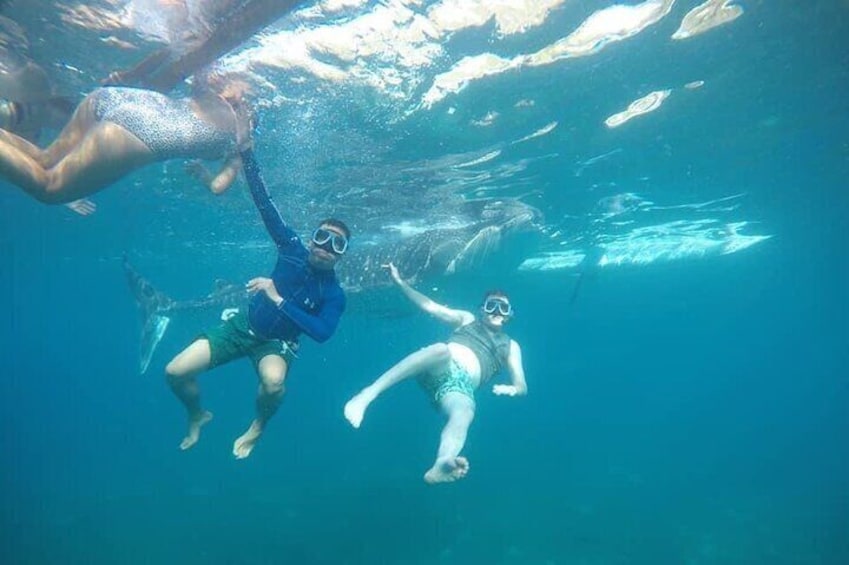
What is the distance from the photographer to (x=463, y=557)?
14.3 meters

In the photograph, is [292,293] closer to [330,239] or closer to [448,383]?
[330,239]

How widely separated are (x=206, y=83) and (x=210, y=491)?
62.4 feet

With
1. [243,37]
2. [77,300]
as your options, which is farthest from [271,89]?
[77,300]

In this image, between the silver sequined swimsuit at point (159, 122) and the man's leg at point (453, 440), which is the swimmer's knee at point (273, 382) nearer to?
the man's leg at point (453, 440)

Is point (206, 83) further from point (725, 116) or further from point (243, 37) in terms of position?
point (725, 116)

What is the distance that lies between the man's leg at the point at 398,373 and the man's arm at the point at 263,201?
2.21m

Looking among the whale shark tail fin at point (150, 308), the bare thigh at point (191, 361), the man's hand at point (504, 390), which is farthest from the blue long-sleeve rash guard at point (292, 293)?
the whale shark tail fin at point (150, 308)

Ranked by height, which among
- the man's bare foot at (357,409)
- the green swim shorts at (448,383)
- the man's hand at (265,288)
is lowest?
the green swim shorts at (448,383)

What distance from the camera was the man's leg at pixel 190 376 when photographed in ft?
20.4

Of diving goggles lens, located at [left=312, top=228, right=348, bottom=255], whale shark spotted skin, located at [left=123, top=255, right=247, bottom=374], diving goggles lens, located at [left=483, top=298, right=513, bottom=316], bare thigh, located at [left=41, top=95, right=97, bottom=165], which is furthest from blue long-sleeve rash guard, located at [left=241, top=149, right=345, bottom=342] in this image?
whale shark spotted skin, located at [left=123, top=255, right=247, bottom=374]

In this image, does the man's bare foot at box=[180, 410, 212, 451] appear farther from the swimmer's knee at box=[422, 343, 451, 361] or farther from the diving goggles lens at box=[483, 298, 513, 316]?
the diving goggles lens at box=[483, 298, 513, 316]

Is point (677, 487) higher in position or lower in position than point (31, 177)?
lower

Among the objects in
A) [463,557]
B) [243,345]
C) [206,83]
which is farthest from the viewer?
[463,557]

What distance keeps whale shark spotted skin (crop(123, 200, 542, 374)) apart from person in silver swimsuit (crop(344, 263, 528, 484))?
7.43 metres
